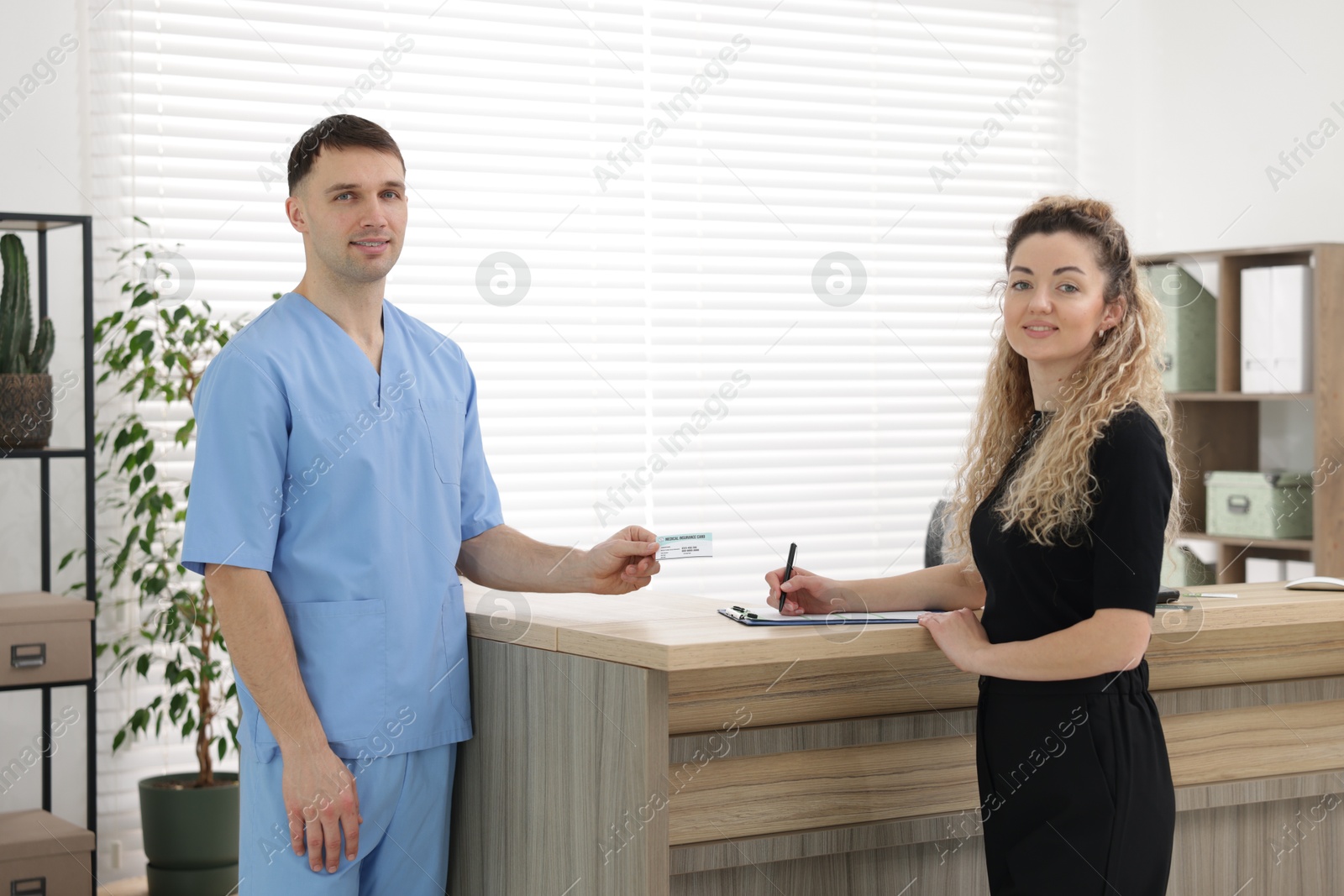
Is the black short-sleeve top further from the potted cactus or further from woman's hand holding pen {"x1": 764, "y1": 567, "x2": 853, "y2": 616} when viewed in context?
the potted cactus

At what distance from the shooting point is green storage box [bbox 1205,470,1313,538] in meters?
3.90

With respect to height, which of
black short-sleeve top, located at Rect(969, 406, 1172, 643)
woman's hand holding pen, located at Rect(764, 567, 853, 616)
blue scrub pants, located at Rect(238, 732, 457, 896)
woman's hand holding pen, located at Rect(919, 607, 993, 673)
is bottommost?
blue scrub pants, located at Rect(238, 732, 457, 896)

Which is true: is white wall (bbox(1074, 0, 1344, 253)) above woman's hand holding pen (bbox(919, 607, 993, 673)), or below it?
above

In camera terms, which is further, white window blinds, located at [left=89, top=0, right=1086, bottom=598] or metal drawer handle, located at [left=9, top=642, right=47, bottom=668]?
white window blinds, located at [left=89, top=0, right=1086, bottom=598]

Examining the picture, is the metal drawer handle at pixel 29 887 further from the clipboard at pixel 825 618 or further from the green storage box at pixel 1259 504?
the green storage box at pixel 1259 504

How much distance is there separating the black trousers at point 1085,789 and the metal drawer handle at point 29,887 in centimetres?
230

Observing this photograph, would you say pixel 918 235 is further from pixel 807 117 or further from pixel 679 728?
pixel 679 728

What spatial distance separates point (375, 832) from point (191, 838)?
182 cm

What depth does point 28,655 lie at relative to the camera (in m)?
2.95

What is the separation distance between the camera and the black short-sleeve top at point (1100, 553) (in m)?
1.48

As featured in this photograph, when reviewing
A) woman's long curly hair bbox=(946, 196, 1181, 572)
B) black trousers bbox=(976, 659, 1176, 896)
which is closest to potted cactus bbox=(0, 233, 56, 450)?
woman's long curly hair bbox=(946, 196, 1181, 572)

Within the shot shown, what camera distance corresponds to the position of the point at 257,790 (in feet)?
5.69

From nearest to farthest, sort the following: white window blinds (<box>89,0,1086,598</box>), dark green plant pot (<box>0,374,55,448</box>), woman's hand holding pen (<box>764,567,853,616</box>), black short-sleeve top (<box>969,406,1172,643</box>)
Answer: black short-sleeve top (<box>969,406,1172,643</box>) → woman's hand holding pen (<box>764,567,853,616</box>) → dark green plant pot (<box>0,374,55,448</box>) → white window blinds (<box>89,0,1086,598</box>)

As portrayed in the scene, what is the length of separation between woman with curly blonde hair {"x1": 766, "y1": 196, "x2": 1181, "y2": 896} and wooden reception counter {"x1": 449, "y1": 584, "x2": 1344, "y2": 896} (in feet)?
0.52
